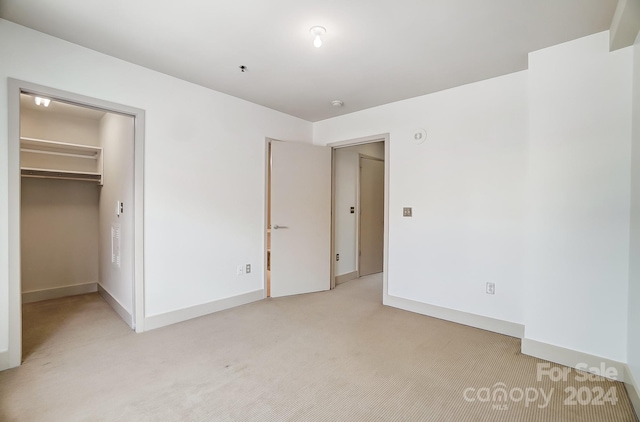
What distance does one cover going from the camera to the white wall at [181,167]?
2.17 m

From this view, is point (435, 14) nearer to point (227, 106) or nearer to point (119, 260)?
point (227, 106)

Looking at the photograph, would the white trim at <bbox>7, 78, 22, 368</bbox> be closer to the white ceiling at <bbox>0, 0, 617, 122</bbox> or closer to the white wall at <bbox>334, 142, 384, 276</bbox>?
the white ceiling at <bbox>0, 0, 617, 122</bbox>

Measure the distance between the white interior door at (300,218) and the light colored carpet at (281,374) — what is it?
2.87 feet

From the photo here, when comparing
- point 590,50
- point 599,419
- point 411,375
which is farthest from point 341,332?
point 590,50

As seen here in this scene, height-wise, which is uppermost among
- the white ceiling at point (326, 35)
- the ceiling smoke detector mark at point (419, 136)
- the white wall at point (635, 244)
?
the white ceiling at point (326, 35)

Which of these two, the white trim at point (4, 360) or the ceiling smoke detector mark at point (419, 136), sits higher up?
the ceiling smoke detector mark at point (419, 136)

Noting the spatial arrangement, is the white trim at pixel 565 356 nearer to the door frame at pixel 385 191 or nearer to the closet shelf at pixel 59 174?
the door frame at pixel 385 191

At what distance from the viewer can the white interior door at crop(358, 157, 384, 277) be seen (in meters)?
5.01

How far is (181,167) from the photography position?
298cm

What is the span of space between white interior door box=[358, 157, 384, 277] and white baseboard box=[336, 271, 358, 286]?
161mm

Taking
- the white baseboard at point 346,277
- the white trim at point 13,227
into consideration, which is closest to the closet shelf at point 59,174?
the white trim at point 13,227

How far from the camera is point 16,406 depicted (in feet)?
5.49

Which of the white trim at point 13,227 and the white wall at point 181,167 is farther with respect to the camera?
the white wall at point 181,167

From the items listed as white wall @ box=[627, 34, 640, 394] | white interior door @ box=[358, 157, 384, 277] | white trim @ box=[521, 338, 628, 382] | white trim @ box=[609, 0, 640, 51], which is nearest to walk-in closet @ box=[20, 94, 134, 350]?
white interior door @ box=[358, 157, 384, 277]
